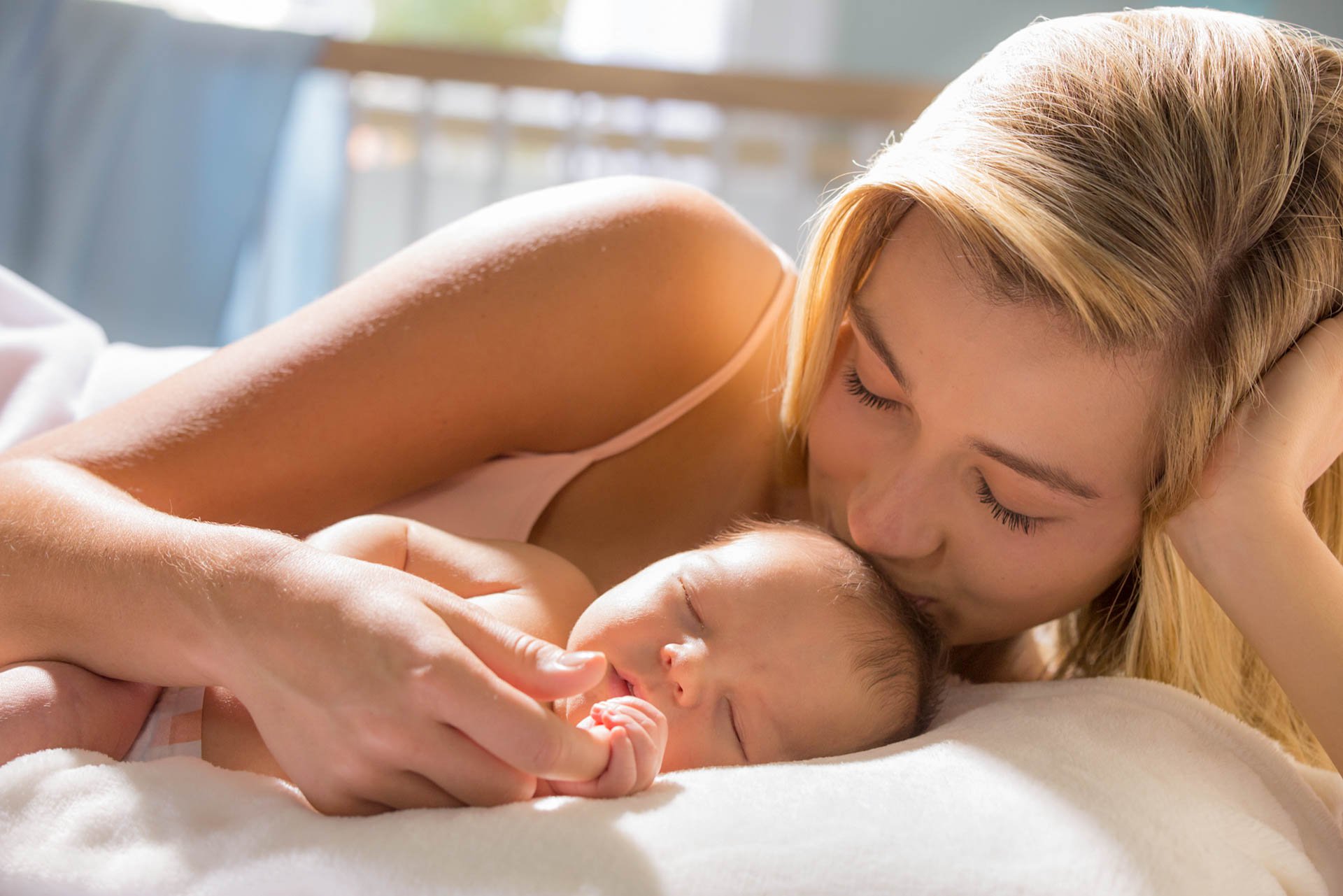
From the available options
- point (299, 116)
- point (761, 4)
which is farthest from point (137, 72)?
point (761, 4)

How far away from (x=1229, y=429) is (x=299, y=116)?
2668 mm

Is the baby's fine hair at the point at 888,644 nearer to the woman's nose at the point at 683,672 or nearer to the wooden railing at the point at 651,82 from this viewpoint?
the woman's nose at the point at 683,672

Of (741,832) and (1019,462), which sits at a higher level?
(1019,462)

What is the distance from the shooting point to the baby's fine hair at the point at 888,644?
110 centimetres

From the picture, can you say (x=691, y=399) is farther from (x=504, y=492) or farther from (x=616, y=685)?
(x=616, y=685)

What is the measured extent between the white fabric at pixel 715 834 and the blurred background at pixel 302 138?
233 centimetres

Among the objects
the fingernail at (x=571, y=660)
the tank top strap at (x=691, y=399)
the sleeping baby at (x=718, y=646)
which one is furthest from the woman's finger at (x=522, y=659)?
the tank top strap at (x=691, y=399)

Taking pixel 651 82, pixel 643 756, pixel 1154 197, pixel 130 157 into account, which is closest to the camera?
pixel 643 756

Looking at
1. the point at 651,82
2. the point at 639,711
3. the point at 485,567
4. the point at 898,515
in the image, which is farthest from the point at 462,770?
the point at 651,82

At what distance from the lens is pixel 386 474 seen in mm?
1268

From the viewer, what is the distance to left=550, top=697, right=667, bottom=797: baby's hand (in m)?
0.83

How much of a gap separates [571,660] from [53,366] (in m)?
1.23

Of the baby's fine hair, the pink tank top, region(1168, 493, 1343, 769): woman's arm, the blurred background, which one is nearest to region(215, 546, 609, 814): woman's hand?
the baby's fine hair

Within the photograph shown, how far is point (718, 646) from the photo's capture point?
1.06 metres
